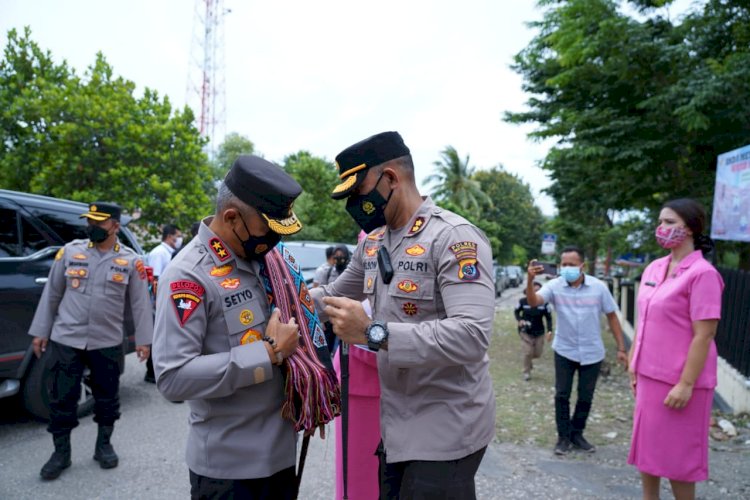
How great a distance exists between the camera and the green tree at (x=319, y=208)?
2572 cm

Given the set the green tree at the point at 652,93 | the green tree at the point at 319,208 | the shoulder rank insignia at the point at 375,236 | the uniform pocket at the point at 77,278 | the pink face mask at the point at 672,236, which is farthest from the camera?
the green tree at the point at 319,208

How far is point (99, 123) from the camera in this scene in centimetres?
1303

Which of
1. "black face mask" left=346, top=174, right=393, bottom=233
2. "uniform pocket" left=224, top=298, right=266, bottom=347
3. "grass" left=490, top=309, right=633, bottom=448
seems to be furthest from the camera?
"grass" left=490, top=309, right=633, bottom=448

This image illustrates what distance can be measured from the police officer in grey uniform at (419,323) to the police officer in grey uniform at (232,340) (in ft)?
0.95

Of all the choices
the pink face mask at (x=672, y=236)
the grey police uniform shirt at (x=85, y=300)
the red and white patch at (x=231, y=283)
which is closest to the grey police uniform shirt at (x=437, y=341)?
the red and white patch at (x=231, y=283)

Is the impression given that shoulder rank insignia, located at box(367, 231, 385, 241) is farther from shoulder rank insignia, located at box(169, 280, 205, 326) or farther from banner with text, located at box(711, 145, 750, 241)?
banner with text, located at box(711, 145, 750, 241)

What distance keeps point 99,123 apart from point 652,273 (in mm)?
12927

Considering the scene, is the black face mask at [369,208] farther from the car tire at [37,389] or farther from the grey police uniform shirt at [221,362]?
the car tire at [37,389]

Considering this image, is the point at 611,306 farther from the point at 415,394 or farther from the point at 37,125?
the point at 37,125

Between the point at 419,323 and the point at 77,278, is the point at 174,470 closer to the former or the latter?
the point at 77,278

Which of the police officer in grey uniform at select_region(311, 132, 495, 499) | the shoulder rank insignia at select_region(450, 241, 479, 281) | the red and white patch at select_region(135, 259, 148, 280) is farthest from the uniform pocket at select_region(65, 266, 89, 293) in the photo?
the shoulder rank insignia at select_region(450, 241, 479, 281)

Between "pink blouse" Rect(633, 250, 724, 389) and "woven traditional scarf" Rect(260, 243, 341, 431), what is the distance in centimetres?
211

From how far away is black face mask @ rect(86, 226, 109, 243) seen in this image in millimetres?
4176

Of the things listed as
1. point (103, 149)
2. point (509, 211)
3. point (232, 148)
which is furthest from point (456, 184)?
point (103, 149)
